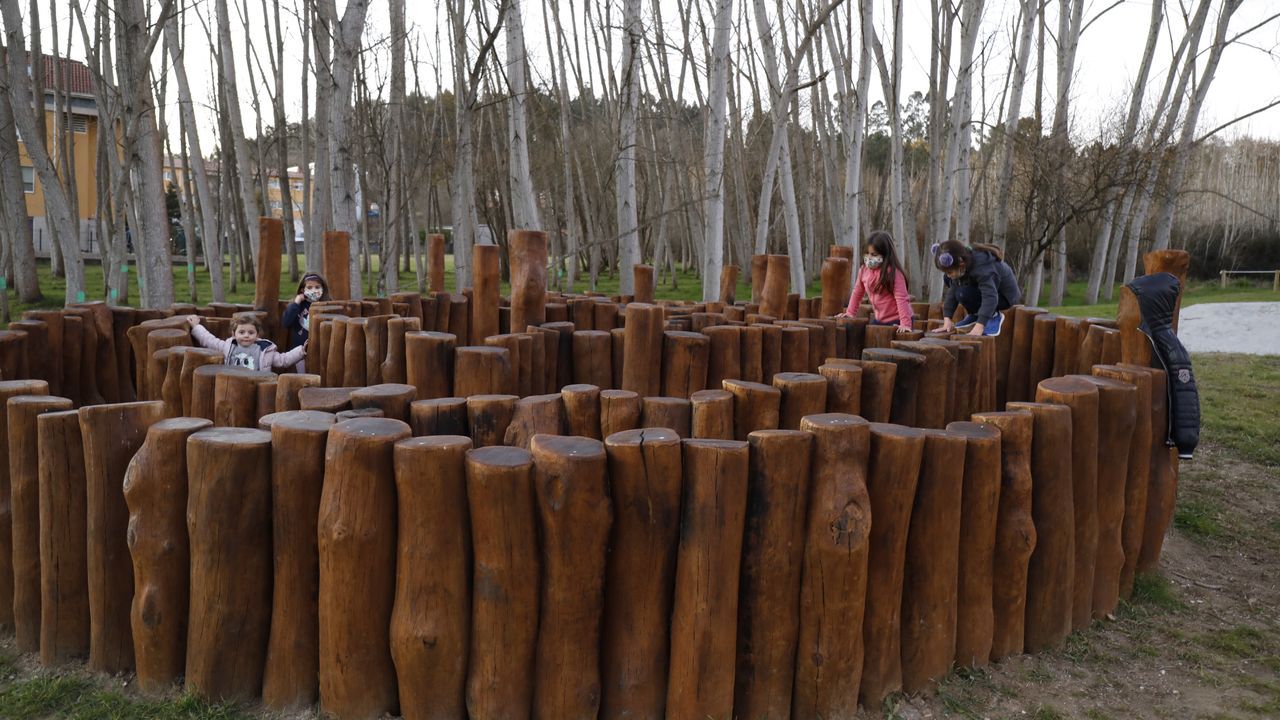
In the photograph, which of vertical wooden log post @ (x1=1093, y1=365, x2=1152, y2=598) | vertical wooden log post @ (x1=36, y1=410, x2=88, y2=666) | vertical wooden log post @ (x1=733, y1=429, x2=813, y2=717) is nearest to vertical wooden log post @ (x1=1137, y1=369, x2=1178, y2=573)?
vertical wooden log post @ (x1=1093, y1=365, x2=1152, y2=598)

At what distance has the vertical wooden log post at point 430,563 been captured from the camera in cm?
281

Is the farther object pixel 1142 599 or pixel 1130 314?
pixel 1130 314

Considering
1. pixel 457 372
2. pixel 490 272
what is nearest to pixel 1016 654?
pixel 457 372

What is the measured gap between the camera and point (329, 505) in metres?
2.87

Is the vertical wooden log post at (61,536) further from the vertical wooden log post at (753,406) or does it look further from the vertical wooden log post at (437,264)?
the vertical wooden log post at (437,264)

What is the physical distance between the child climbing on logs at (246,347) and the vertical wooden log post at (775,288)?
3987 millimetres

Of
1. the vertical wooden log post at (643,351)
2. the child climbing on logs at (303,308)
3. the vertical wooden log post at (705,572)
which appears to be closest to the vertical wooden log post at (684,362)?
the vertical wooden log post at (643,351)

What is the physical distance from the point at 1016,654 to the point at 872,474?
3.91 feet

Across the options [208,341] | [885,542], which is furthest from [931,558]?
[208,341]

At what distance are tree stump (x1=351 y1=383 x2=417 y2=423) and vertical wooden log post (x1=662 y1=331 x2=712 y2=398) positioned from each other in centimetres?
224

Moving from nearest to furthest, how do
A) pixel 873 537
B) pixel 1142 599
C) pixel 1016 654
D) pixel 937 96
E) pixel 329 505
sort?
pixel 329 505
pixel 873 537
pixel 1016 654
pixel 1142 599
pixel 937 96

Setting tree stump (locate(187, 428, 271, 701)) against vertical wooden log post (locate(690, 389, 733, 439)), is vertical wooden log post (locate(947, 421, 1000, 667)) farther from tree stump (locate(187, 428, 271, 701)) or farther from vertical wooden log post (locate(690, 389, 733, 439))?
tree stump (locate(187, 428, 271, 701))

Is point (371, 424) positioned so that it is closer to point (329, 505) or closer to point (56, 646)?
point (329, 505)

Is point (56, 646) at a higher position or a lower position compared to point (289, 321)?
lower
